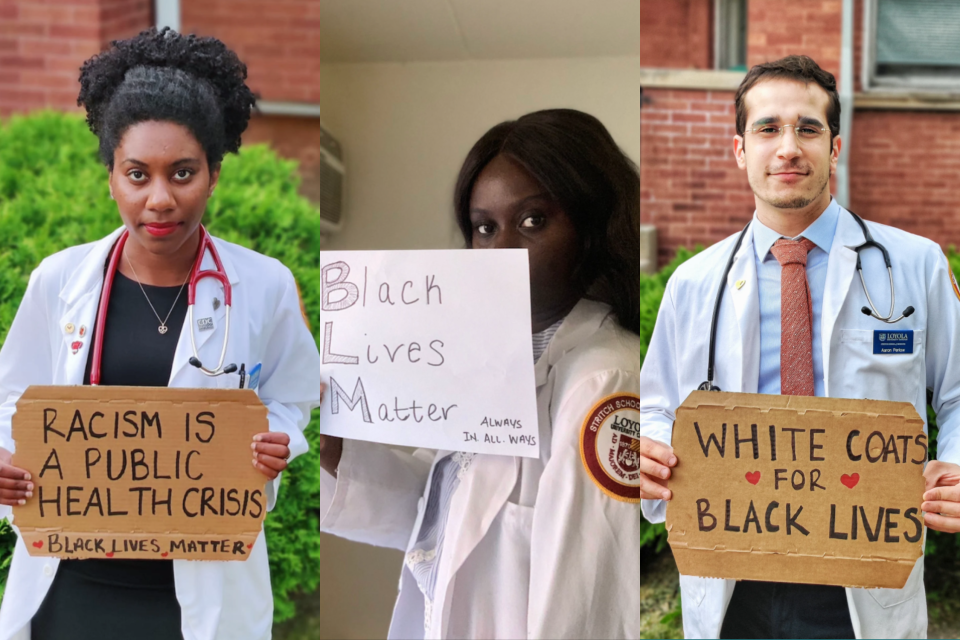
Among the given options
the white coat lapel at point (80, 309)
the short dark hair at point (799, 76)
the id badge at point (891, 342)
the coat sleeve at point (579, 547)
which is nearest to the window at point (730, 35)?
the short dark hair at point (799, 76)

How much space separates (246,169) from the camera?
11.9 ft

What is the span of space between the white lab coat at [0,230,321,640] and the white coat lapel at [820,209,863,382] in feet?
4.68

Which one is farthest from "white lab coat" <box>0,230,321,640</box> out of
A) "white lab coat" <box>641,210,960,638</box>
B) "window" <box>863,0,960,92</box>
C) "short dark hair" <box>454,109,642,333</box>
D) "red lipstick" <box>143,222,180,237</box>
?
"window" <box>863,0,960,92</box>

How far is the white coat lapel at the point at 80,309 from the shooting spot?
7.77 ft

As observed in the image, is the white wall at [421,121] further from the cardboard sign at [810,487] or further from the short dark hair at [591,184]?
the cardboard sign at [810,487]

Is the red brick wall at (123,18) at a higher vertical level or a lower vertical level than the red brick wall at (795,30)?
higher

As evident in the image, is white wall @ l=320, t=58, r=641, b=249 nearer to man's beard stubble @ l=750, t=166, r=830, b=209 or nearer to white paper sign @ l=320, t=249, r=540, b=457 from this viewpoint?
white paper sign @ l=320, t=249, r=540, b=457

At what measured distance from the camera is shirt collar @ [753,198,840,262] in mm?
2293

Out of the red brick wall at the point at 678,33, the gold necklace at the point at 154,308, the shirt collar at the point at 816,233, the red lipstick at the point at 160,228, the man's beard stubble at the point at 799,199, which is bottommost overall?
the gold necklace at the point at 154,308

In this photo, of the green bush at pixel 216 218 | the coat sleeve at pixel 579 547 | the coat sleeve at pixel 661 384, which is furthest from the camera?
the green bush at pixel 216 218

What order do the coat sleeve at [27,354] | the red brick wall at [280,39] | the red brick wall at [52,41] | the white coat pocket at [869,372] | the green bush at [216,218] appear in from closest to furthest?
the white coat pocket at [869,372] < the coat sleeve at [27,354] < the green bush at [216,218] < the red brick wall at [280,39] < the red brick wall at [52,41]

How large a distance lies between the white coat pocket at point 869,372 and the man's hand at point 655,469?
47cm

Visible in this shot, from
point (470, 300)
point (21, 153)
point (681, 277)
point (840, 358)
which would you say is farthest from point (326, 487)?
point (21, 153)

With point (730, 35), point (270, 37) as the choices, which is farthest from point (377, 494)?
point (270, 37)
